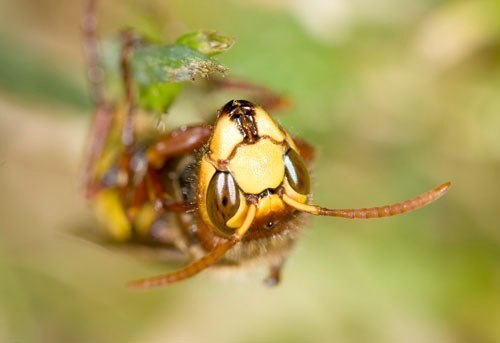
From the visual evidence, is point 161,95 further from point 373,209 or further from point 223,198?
point 373,209

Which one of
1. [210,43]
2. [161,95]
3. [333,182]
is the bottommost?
[210,43]

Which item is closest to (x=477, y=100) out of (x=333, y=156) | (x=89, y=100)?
(x=333, y=156)

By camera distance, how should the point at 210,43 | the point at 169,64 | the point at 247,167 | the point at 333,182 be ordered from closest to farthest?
the point at 247,167 → the point at 210,43 → the point at 169,64 → the point at 333,182

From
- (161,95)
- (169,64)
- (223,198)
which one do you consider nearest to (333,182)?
(161,95)

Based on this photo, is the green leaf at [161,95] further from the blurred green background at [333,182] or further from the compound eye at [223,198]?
the blurred green background at [333,182]

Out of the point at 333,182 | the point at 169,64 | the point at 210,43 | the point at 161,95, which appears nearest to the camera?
the point at 210,43

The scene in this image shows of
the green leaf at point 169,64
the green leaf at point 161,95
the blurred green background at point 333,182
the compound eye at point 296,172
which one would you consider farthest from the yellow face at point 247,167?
the blurred green background at point 333,182
